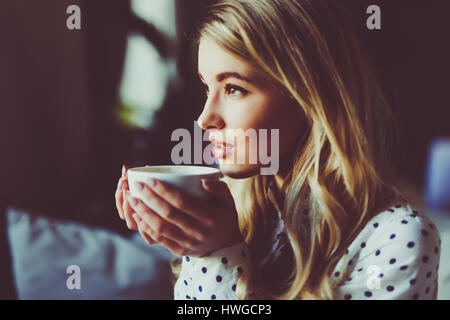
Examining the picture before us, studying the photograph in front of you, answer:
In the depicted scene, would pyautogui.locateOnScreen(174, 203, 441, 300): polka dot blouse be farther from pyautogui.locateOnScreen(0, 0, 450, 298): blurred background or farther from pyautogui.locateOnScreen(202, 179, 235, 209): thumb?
pyautogui.locateOnScreen(0, 0, 450, 298): blurred background

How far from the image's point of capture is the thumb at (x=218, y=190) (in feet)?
1.36

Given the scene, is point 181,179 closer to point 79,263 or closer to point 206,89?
point 206,89

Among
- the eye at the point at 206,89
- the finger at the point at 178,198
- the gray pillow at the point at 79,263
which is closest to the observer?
the finger at the point at 178,198

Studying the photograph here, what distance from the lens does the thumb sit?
1.36 ft

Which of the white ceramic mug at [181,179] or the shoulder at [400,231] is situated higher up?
the white ceramic mug at [181,179]

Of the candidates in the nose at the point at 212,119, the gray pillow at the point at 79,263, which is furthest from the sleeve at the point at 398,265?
the gray pillow at the point at 79,263

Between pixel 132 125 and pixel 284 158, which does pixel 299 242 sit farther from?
pixel 132 125

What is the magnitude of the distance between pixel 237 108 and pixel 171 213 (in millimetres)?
152

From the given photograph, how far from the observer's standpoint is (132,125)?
79 cm

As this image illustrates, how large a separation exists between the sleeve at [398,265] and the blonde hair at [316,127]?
28 millimetres

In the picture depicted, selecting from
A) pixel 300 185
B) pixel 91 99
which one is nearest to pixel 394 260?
pixel 300 185

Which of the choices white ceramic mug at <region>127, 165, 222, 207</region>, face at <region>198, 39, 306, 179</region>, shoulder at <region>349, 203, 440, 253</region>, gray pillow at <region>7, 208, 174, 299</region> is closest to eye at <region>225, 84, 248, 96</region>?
face at <region>198, 39, 306, 179</region>

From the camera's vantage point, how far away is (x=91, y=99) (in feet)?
2.86

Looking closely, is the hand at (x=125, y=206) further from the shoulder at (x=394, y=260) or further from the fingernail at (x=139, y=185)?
the shoulder at (x=394, y=260)
